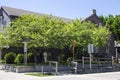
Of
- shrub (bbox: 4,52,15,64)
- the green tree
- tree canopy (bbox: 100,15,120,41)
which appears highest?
tree canopy (bbox: 100,15,120,41)

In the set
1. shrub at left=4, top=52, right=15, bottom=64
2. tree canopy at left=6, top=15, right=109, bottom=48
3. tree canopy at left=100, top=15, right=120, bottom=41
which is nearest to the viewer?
tree canopy at left=6, top=15, right=109, bottom=48

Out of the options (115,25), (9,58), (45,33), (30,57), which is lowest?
(9,58)

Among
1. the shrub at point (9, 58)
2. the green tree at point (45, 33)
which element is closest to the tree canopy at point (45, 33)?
the green tree at point (45, 33)

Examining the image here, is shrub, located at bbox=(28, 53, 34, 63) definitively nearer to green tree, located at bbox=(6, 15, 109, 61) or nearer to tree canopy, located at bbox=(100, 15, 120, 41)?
green tree, located at bbox=(6, 15, 109, 61)

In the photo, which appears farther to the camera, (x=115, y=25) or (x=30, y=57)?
(x=115, y=25)

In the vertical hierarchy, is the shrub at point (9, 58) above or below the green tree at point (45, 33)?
below

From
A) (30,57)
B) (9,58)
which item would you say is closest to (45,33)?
(9,58)

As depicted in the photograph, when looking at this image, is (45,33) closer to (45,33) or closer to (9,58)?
(45,33)

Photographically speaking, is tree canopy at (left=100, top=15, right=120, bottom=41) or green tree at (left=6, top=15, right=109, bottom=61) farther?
tree canopy at (left=100, top=15, right=120, bottom=41)

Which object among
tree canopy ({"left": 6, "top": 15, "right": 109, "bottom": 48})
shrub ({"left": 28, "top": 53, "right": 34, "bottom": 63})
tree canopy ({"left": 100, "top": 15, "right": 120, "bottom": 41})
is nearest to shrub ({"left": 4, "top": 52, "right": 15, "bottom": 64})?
shrub ({"left": 28, "top": 53, "right": 34, "bottom": 63})

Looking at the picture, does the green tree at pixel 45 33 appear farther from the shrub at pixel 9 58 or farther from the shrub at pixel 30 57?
the shrub at pixel 30 57

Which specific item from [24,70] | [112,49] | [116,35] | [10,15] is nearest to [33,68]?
[24,70]

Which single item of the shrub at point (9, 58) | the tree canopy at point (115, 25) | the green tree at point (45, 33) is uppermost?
the tree canopy at point (115, 25)

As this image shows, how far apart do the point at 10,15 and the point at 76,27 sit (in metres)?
11.1
